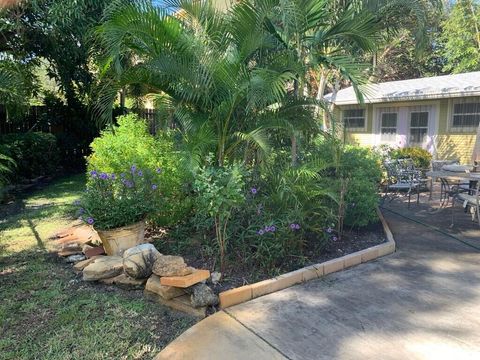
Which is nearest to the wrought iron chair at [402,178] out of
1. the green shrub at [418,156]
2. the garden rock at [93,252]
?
the green shrub at [418,156]

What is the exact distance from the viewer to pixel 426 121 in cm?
1212

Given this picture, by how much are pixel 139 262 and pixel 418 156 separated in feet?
31.8

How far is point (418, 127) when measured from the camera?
1236 cm

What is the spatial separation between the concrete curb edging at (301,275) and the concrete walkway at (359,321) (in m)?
0.07

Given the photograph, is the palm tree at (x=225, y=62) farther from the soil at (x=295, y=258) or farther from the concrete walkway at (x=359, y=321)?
the concrete walkway at (x=359, y=321)

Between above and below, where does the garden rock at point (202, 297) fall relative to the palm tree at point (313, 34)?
below

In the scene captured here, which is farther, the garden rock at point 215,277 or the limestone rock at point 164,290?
the garden rock at point 215,277

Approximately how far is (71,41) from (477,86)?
1029 cm

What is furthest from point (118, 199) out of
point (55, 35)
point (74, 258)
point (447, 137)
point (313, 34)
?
point (447, 137)

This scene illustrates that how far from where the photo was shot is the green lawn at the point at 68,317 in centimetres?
299

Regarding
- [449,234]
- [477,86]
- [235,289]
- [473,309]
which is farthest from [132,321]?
[477,86]

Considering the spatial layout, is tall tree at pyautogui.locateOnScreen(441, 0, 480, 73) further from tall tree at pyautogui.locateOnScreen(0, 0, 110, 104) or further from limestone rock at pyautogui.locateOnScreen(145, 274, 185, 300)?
limestone rock at pyautogui.locateOnScreen(145, 274, 185, 300)

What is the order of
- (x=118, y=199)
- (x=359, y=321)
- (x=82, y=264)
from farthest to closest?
(x=118, y=199) < (x=82, y=264) < (x=359, y=321)

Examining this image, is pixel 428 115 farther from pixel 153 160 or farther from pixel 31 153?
pixel 31 153
